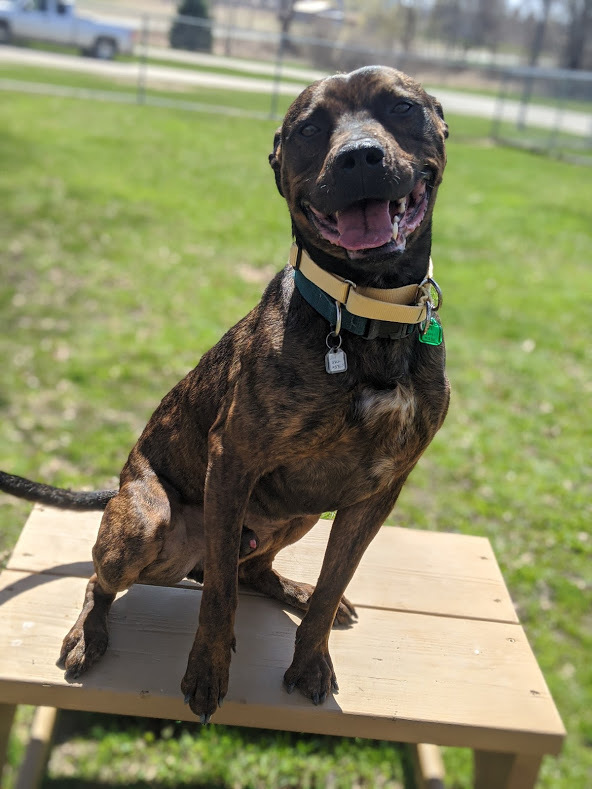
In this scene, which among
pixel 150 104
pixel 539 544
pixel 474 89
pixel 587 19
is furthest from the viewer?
pixel 587 19

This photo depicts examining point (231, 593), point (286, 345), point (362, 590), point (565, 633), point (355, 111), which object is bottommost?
point (565, 633)

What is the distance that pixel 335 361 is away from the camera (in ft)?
6.64

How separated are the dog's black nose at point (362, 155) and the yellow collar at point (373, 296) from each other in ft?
1.01

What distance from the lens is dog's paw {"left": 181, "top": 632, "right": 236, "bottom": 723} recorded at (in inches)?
88.5

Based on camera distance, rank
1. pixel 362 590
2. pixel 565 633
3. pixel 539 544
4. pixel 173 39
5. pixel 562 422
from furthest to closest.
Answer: pixel 173 39 < pixel 562 422 < pixel 539 544 < pixel 565 633 < pixel 362 590

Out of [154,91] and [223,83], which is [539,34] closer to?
[154,91]

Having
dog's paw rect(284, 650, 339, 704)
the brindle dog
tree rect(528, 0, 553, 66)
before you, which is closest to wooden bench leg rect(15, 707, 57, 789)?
the brindle dog

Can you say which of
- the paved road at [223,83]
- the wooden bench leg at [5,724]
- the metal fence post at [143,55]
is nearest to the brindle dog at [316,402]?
the wooden bench leg at [5,724]

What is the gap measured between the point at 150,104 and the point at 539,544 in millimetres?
14184

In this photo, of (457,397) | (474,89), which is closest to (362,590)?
(457,397)

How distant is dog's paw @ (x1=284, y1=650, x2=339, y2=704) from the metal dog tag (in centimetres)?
94

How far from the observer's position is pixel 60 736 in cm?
333

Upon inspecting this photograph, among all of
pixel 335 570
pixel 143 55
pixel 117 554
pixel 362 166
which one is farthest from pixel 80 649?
pixel 143 55

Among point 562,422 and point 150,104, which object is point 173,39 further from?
point 562,422
